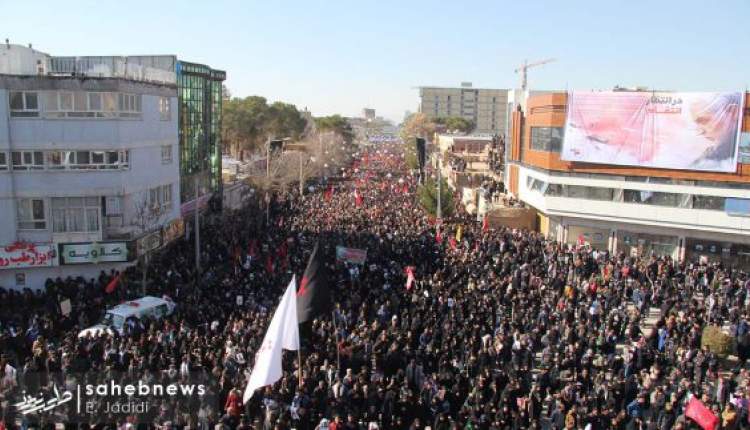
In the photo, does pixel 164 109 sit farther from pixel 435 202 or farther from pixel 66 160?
pixel 435 202

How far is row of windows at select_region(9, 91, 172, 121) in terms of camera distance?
22.7 meters

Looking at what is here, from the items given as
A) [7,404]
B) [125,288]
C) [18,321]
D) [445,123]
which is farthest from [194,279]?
[445,123]

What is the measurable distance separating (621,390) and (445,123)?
436ft

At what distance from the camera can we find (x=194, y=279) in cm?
2206

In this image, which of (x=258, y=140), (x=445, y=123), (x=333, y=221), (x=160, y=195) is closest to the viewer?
(x=160, y=195)

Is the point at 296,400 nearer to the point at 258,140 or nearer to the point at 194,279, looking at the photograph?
the point at 194,279

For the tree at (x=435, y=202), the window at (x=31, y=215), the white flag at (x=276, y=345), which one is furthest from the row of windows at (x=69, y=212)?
the tree at (x=435, y=202)

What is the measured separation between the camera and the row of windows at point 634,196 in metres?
29.5

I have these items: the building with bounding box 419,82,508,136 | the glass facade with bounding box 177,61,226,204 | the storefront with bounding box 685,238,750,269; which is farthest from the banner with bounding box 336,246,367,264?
the building with bounding box 419,82,508,136

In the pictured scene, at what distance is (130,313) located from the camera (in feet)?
56.9


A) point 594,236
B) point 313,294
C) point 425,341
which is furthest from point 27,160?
point 594,236

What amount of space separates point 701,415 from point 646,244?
22550 millimetres

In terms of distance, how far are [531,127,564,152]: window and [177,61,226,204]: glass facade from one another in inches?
738

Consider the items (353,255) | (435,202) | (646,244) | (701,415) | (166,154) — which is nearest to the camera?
(701,415)
